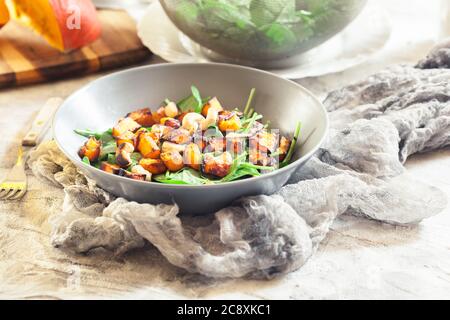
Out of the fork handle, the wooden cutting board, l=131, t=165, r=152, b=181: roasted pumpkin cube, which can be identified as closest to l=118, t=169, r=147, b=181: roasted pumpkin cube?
l=131, t=165, r=152, b=181: roasted pumpkin cube

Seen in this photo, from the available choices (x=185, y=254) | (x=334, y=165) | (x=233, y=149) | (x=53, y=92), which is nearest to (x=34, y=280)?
(x=185, y=254)

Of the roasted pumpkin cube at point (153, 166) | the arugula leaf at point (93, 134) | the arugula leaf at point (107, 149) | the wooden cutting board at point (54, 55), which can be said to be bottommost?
the wooden cutting board at point (54, 55)

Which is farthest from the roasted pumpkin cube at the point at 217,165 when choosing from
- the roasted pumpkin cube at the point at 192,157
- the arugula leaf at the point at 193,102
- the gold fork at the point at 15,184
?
the gold fork at the point at 15,184

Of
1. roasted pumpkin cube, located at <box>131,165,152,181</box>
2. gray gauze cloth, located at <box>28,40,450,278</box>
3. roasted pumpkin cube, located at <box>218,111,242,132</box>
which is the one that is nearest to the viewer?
gray gauze cloth, located at <box>28,40,450,278</box>

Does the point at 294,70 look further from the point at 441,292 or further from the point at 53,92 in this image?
the point at 441,292

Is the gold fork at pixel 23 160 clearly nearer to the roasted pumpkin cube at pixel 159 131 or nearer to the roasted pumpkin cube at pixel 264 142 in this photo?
the roasted pumpkin cube at pixel 159 131

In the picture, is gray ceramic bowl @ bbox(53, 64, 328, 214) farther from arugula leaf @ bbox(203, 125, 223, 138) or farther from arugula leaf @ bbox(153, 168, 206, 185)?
arugula leaf @ bbox(203, 125, 223, 138)
